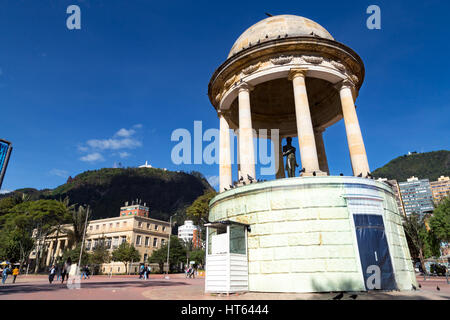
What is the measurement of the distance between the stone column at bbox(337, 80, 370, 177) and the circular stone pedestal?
1715 millimetres

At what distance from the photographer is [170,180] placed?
194 m

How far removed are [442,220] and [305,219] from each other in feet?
135

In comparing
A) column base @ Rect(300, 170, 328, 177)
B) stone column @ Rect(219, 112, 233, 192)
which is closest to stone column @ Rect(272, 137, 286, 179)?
stone column @ Rect(219, 112, 233, 192)

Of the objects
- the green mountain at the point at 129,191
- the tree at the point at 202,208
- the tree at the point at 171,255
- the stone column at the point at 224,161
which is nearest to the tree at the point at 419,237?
the tree at the point at 202,208

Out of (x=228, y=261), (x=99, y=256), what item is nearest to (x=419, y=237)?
(x=228, y=261)

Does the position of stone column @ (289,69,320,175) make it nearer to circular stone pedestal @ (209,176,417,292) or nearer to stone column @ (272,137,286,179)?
circular stone pedestal @ (209,176,417,292)

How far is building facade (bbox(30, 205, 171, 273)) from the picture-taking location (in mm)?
66688

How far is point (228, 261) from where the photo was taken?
10.4 meters

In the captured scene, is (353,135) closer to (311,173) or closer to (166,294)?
(311,173)

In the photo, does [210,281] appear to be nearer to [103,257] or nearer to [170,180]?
[103,257]

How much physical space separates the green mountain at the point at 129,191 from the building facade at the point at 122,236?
77264 millimetres
